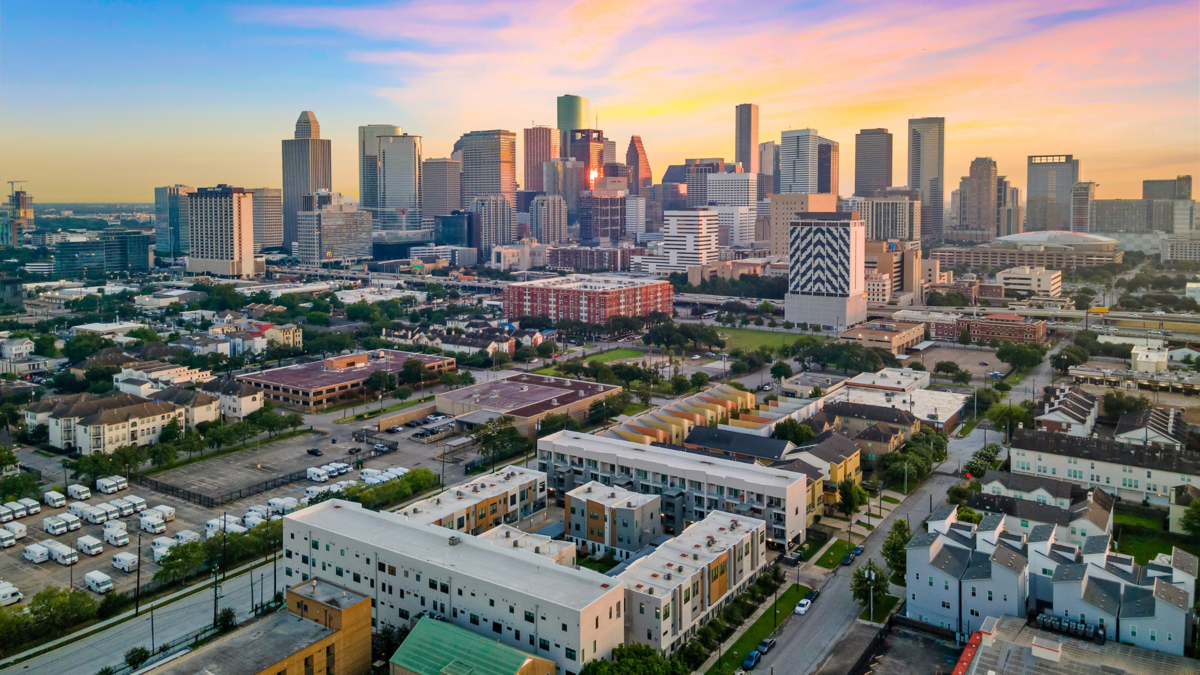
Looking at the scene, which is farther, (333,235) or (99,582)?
(333,235)

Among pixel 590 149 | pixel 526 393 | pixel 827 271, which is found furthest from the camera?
pixel 590 149

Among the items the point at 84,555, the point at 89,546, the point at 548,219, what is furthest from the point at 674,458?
the point at 548,219

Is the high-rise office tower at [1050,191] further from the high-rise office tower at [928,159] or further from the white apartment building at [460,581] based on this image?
the white apartment building at [460,581]

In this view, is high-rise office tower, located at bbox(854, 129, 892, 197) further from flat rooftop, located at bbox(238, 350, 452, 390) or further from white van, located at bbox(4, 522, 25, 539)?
white van, located at bbox(4, 522, 25, 539)

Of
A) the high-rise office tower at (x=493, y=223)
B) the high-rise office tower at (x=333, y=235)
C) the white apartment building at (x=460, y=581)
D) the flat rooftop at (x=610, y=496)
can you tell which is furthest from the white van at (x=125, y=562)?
the high-rise office tower at (x=493, y=223)

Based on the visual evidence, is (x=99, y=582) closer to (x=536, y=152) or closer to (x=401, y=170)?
(x=401, y=170)

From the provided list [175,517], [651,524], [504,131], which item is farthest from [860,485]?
[504,131]

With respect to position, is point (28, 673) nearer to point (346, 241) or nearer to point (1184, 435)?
point (1184, 435)

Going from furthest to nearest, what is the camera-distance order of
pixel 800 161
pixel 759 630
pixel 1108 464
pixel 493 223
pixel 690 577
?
pixel 800 161
pixel 493 223
pixel 1108 464
pixel 759 630
pixel 690 577
